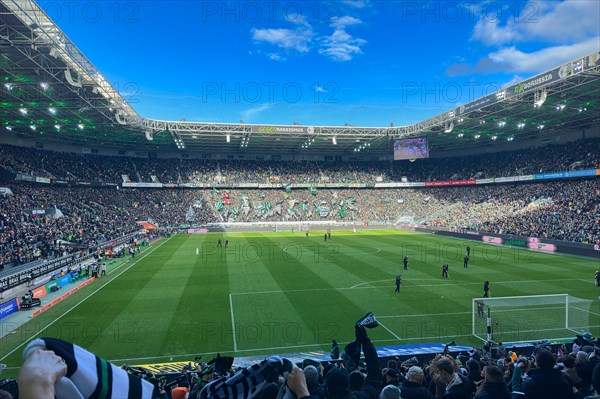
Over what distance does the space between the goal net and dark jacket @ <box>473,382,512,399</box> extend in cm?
1340

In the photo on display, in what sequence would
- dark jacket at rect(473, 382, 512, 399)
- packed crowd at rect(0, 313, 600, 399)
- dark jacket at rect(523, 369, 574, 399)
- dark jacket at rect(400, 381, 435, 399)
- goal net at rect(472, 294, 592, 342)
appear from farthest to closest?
goal net at rect(472, 294, 592, 342)
dark jacket at rect(523, 369, 574, 399)
dark jacket at rect(400, 381, 435, 399)
dark jacket at rect(473, 382, 512, 399)
packed crowd at rect(0, 313, 600, 399)

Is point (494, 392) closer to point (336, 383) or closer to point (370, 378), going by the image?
point (370, 378)

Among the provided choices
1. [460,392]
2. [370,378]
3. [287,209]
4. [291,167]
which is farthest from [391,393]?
[291,167]

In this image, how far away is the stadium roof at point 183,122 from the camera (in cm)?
2847

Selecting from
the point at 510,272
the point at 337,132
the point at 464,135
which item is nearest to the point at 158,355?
the point at 510,272

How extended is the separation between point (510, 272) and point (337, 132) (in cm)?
4110

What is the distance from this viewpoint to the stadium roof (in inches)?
1121

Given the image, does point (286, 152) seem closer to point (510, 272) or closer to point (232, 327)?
point (510, 272)

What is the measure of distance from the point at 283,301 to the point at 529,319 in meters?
13.1

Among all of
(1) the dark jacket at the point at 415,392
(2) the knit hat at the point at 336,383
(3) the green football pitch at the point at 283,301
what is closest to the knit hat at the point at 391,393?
(2) the knit hat at the point at 336,383

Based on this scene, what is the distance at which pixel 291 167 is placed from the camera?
88312 mm

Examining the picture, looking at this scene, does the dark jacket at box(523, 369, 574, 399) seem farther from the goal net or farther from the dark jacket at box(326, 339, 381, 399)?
the goal net

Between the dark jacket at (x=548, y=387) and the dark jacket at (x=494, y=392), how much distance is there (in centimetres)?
74

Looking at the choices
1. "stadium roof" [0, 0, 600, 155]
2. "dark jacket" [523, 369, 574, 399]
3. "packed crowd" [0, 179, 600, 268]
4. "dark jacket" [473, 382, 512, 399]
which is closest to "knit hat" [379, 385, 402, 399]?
"dark jacket" [473, 382, 512, 399]
